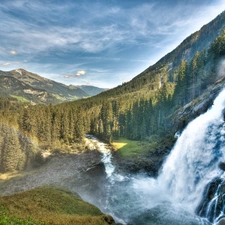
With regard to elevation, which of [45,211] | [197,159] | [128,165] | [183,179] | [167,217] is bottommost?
[167,217]

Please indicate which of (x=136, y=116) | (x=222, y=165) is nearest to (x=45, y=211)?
(x=222, y=165)

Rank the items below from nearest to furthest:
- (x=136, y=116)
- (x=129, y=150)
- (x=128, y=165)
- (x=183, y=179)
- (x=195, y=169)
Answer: (x=195, y=169) → (x=183, y=179) → (x=128, y=165) → (x=129, y=150) → (x=136, y=116)

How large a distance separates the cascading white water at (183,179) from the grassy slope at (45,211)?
8.25m

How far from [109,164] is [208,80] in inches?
1668

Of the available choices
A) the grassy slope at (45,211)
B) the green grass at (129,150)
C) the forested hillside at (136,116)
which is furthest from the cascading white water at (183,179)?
the green grass at (129,150)

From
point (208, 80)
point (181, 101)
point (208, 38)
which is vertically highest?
point (208, 38)

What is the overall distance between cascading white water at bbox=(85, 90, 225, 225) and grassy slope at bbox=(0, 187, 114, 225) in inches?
325

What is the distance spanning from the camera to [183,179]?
33844 mm

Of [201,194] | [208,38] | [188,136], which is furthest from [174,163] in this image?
[208,38]

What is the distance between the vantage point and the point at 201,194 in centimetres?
2802

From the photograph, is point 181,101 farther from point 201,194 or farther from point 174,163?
point 201,194

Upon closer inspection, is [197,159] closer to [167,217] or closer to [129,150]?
[167,217]

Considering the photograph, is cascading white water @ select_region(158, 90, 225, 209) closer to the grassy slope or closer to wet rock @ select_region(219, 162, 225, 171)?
wet rock @ select_region(219, 162, 225, 171)

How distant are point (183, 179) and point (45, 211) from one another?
24494 millimetres
